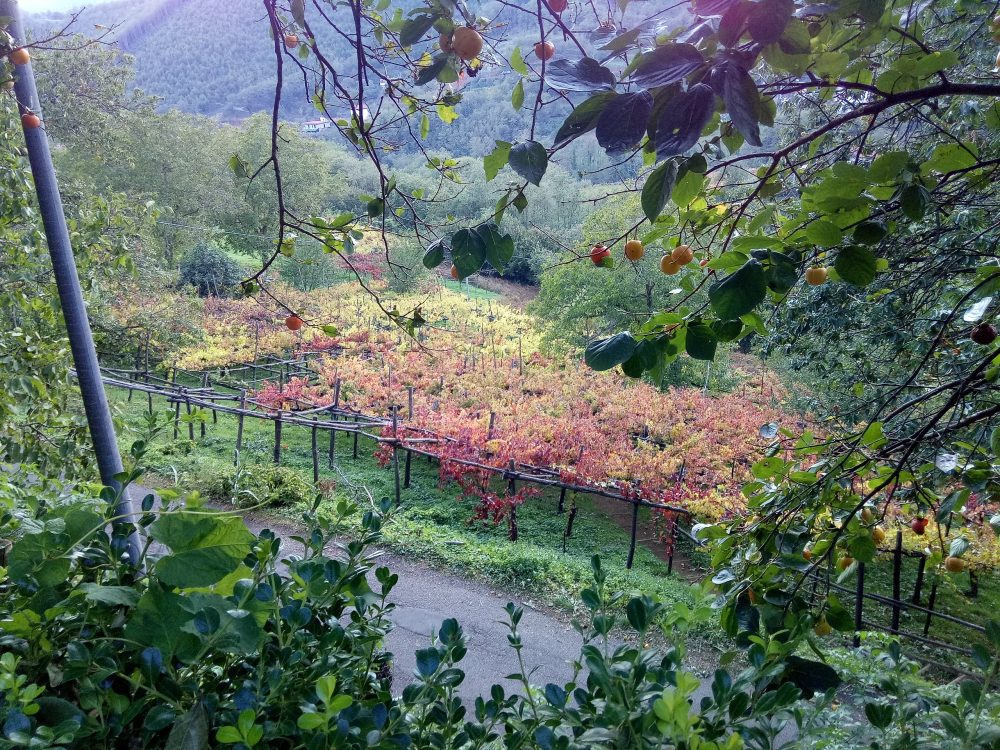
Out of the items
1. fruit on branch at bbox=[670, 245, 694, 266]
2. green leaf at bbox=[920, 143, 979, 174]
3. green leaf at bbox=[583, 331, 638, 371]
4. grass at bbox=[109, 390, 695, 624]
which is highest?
green leaf at bbox=[920, 143, 979, 174]

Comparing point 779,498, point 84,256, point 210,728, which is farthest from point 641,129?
point 84,256

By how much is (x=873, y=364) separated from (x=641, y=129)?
4.60 m

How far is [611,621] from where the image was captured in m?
0.67

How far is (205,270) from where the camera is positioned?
52.2ft

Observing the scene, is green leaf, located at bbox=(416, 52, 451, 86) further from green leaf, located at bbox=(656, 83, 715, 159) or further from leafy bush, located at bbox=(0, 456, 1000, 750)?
leafy bush, located at bbox=(0, 456, 1000, 750)

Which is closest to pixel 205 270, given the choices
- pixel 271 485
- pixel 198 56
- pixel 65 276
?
pixel 271 485

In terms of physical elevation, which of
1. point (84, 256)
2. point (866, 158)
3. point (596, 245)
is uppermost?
point (866, 158)

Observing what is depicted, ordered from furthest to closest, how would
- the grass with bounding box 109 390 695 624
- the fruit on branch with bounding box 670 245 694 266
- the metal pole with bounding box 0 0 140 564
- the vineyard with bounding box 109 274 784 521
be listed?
the vineyard with bounding box 109 274 784 521, the grass with bounding box 109 390 695 624, the metal pole with bounding box 0 0 140 564, the fruit on branch with bounding box 670 245 694 266

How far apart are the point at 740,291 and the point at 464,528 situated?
6.82 meters

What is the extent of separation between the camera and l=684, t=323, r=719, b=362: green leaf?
761mm

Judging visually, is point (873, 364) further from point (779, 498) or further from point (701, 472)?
point (779, 498)

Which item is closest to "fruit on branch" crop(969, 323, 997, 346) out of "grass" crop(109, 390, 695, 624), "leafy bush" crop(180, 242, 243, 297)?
"grass" crop(109, 390, 695, 624)

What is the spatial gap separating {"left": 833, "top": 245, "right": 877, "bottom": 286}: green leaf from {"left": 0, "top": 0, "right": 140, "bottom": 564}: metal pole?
1874 millimetres

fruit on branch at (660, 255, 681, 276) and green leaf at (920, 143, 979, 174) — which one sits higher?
green leaf at (920, 143, 979, 174)
